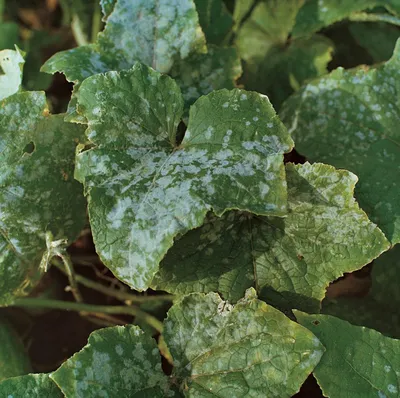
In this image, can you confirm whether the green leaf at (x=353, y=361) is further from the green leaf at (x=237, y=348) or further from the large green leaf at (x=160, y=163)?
the large green leaf at (x=160, y=163)

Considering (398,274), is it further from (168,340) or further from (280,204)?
(168,340)

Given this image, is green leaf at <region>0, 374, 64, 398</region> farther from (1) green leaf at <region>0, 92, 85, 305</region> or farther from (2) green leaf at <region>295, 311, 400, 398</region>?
(2) green leaf at <region>295, 311, 400, 398</region>

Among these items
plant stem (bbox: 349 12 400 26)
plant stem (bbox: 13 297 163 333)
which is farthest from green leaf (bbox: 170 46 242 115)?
plant stem (bbox: 13 297 163 333)

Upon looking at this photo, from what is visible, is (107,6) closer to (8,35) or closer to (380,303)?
(8,35)

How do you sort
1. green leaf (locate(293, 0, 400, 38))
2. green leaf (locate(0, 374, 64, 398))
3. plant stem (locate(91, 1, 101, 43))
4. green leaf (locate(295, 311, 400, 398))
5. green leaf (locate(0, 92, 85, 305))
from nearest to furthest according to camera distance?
green leaf (locate(295, 311, 400, 398)) → green leaf (locate(0, 374, 64, 398)) → green leaf (locate(0, 92, 85, 305)) → green leaf (locate(293, 0, 400, 38)) → plant stem (locate(91, 1, 101, 43))

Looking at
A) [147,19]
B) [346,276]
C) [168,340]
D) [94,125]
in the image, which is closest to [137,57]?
[147,19]
